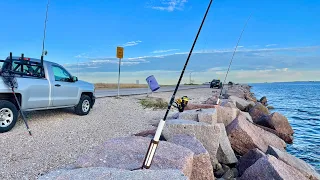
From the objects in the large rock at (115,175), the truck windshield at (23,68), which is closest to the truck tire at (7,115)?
the truck windshield at (23,68)

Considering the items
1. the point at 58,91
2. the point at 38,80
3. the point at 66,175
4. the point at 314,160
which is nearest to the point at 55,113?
the point at 58,91

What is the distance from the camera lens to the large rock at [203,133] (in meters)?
6.71

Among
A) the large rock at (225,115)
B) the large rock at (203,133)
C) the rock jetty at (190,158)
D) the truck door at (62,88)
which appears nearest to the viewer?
the rock jetty at (190,158)

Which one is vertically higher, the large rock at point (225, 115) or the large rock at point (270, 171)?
the large rock at point (225, 115)

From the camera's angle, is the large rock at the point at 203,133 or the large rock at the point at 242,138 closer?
the large rock at the point at 203,133

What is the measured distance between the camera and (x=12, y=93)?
336 inches

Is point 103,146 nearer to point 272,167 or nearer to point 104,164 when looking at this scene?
point 104,164

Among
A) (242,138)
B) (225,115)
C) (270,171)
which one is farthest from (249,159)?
(225,115)

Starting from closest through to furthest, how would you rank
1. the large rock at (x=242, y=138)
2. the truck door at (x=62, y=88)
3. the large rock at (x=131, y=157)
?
1. the large rock at (x=131, y=157)
2. the large rock at (x=242, y=138)
3. the truck door at (x=62, y=88)

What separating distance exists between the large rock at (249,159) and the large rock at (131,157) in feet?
7.97

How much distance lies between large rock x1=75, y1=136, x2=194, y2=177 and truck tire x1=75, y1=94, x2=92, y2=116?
277 inches

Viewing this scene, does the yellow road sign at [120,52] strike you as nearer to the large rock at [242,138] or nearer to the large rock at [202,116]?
the large rock at [202,116]

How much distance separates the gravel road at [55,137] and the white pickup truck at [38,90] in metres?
0.55

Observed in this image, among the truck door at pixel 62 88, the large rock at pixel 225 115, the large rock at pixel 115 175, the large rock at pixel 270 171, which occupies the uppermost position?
the truck door at pixel 62 88
